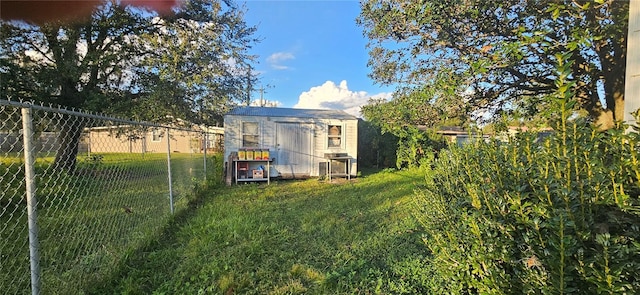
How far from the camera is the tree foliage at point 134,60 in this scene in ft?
22.2

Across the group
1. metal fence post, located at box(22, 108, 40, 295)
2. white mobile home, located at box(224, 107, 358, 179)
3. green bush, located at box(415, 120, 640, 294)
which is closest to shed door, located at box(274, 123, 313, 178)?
white mobile home, located at box(224, 107, 358, 179)

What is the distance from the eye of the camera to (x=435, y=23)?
140 inches

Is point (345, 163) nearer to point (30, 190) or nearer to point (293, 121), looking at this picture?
point (293, 121)

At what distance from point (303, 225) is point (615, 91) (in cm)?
426

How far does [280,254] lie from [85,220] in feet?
8.76

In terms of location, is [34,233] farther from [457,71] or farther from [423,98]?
[457,71]

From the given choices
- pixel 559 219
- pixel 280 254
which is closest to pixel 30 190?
pixel 280 254

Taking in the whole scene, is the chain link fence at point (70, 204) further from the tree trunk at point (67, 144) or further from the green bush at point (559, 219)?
the green bush at point (559, 219)

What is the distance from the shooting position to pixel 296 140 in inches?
391

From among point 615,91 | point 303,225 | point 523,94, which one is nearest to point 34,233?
point 303,225

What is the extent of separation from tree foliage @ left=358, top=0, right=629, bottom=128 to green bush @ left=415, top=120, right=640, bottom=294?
1.49 metres

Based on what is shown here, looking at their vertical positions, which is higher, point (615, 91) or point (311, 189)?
point (615, 91)

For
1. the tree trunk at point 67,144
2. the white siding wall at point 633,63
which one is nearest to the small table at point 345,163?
the tree trunk at point 67,144

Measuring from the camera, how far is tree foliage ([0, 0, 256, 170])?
6758 mm
